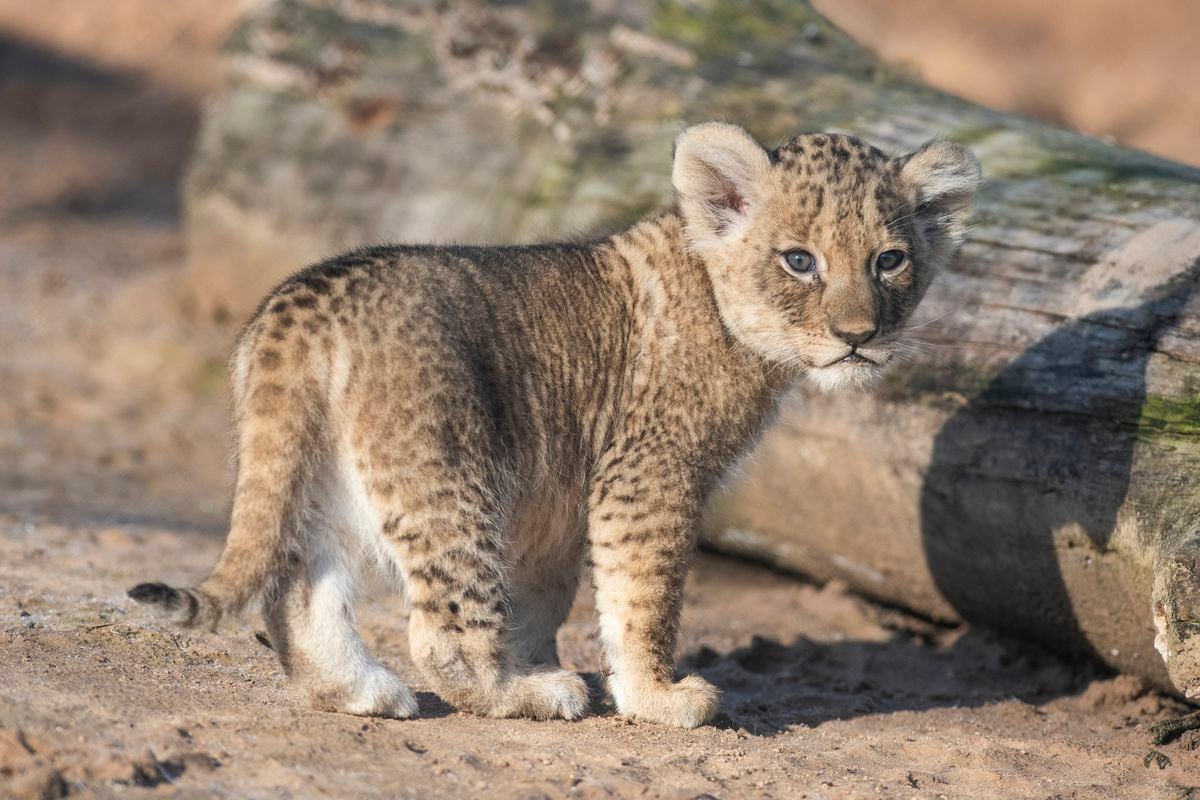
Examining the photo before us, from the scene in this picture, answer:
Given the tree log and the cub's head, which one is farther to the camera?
the tree log

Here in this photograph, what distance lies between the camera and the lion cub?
5199mm

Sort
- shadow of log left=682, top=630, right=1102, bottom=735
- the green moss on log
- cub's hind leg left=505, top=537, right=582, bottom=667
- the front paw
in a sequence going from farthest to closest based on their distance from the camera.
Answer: shadow of log left=682, top=630, right=1102, bottom=735 < cub's hind leg left=505, top=537, right=582, bottom=667 < the green moss on log < the front paw

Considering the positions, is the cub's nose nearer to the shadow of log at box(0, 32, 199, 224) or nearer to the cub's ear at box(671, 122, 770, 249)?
the cub's ear at box(671, 122, 770, 249)

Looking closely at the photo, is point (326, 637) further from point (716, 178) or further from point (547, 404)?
point (716, 178)

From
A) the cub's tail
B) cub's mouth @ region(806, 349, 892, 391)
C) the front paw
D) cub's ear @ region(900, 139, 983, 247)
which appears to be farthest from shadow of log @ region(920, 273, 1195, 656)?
the cub's tail

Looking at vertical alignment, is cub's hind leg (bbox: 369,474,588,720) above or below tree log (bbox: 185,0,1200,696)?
below

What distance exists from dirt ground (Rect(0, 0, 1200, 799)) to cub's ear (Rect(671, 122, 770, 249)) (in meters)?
2.12

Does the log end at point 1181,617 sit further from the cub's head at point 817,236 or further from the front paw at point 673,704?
the front paw at point 673,704

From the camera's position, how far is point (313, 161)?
420 inches

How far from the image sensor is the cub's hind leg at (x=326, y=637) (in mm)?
5270

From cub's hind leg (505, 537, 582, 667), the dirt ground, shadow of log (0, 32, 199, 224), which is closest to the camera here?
the dirt ground

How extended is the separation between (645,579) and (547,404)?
2.70ft

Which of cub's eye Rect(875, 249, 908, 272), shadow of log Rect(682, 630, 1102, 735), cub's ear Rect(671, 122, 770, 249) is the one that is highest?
cub's ear Rect(671, 122, 770, 249)

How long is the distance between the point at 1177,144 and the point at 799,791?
15.2 meters
